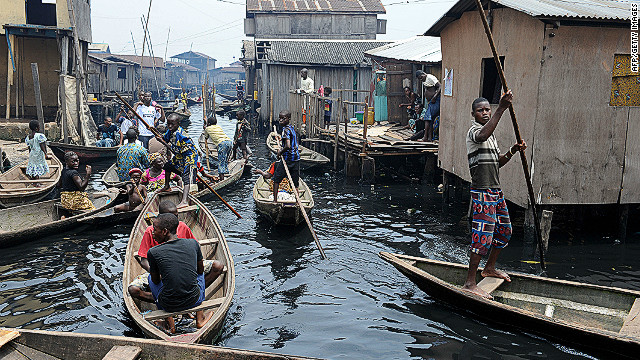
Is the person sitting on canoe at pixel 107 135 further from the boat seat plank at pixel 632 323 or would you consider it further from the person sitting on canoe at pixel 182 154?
the boat seat plank at pixel 632 323

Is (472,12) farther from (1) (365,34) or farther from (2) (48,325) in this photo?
(1) (365,34)

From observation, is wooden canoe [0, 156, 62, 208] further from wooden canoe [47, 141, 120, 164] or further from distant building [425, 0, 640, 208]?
distant building [425, 0, 640, 208]

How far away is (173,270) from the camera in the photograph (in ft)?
16.1

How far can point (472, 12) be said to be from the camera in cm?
971

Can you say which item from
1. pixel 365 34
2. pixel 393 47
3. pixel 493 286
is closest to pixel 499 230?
pixel 493 286

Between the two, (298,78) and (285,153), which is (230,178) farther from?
(298,78)

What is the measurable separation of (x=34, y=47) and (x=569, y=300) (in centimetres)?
2062

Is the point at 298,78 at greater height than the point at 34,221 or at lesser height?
greater

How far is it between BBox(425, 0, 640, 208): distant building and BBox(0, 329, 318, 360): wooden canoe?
5.77 m

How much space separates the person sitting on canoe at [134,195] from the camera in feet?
32.0

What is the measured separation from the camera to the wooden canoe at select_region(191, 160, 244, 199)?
11.4 meters

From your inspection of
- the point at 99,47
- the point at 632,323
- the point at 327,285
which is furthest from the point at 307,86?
the point at 99,47

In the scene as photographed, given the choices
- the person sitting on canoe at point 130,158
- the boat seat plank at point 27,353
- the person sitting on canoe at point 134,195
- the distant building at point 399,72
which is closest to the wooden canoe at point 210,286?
the boat seat plank at point 27,353

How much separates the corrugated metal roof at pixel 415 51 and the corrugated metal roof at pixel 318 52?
15.1 feet
